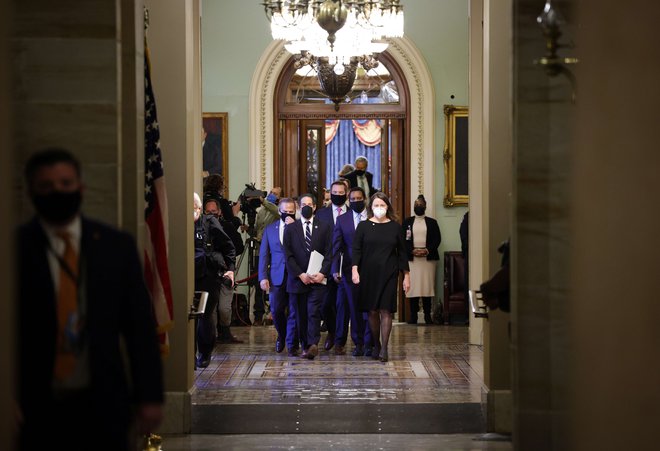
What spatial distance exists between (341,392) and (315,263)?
9.70 ft

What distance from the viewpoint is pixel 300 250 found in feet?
43.7

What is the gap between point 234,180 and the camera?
17516mm

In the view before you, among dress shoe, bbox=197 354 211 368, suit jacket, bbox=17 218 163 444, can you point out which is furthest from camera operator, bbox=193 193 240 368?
suit jacket, bbox=17 218 163 444

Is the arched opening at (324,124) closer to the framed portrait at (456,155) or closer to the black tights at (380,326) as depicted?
the framed portrait at (456,155)

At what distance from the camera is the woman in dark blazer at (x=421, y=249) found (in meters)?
17.0

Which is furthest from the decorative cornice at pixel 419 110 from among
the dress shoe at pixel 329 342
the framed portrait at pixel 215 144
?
the dress shoe at pixel 329 342

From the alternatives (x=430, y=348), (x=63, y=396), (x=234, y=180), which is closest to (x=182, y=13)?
(x=63, y=396)

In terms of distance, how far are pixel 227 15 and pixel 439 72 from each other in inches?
124

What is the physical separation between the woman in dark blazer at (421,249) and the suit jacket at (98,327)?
12.7 meters

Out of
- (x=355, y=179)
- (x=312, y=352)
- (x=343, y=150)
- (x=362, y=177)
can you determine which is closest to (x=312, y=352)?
(x=312, y=352)

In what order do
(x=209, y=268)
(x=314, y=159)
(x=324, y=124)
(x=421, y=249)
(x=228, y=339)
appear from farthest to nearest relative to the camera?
(x=314, y=159)
(x=324, y=124)
(x=421, y=249)
(x=228, y=339)
(x=209, y=268)

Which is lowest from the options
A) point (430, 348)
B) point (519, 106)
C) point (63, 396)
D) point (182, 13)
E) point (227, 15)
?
point (430, 348)

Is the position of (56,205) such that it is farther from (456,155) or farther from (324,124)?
(324,124)

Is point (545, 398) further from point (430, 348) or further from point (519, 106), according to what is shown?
point (430, 348)
